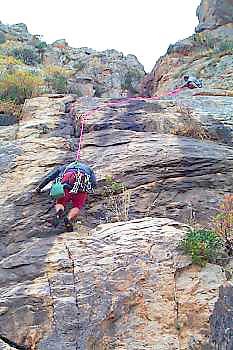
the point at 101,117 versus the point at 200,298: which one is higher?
the point at 101,117

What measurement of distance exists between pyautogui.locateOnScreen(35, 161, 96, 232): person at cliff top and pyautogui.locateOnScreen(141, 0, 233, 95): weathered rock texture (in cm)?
1162

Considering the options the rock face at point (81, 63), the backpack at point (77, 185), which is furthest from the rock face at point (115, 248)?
the rock face at point (81, 63)

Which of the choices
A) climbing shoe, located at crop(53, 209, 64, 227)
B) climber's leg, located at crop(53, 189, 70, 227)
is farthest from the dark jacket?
climbing shoe, located at crop(53, 209, 64, 227)

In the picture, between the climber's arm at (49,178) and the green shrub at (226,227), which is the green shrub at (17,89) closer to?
the climber's arm at (49,178)

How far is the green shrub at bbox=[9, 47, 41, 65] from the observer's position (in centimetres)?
2829

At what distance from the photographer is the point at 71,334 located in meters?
5.50

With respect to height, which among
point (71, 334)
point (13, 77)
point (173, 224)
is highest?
point (13, 77)

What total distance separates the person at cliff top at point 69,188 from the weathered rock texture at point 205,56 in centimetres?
1162

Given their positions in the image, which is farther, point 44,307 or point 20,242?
point 20,242

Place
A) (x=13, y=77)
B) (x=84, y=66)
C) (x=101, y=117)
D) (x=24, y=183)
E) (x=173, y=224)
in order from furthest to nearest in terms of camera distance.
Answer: (x=84, y=66)
(x=13, y=77)
(x=101, y=117)
(x=24, y=183)
(x=173, y=224)

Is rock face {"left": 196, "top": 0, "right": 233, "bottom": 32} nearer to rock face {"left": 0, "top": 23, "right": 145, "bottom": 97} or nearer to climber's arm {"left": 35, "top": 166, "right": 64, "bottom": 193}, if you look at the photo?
A: rock face {"left": 0, "top": 23, "right": 145, "bottom": 97}

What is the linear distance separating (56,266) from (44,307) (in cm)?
64

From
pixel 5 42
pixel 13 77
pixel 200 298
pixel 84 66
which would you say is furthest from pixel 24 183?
pixel 5 42

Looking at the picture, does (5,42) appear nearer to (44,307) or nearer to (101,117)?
(101,117)
